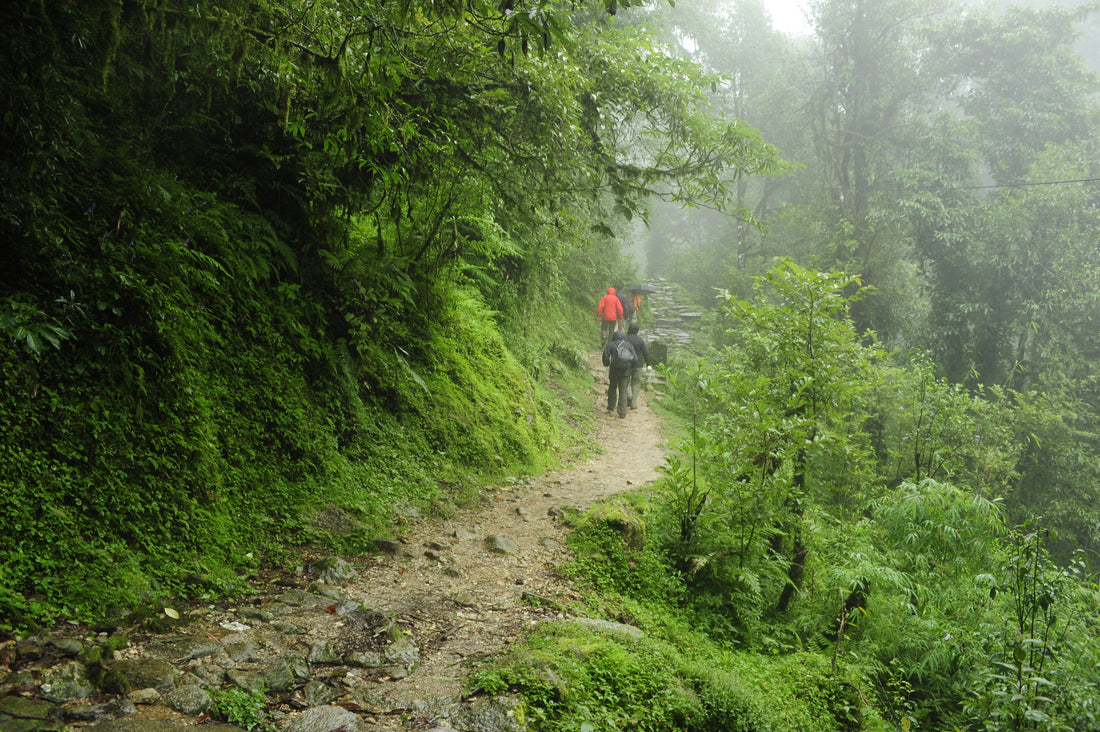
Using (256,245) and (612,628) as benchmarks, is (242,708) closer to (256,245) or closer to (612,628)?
(612,628)

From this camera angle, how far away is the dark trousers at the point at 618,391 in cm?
1394

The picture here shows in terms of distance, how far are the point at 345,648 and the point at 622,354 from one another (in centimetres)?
1056

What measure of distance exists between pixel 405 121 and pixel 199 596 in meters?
3.98

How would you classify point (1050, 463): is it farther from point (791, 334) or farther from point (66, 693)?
point (66, 693)

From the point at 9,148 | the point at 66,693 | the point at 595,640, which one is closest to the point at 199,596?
the point at 66,693

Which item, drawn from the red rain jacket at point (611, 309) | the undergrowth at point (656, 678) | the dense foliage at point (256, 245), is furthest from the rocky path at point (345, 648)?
the red rain jacket at point (611, 309)

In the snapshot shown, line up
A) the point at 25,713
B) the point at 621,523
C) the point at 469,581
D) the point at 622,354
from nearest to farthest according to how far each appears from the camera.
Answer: the point at 25,713, the point at 469,581, the point at 621,523, the point at 622,354

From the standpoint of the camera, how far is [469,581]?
5.06 meters

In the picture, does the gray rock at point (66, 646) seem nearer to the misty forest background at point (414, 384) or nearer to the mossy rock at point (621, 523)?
the misty forest background at point (414, 384)

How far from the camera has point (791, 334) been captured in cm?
594

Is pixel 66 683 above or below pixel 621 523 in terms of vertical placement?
above

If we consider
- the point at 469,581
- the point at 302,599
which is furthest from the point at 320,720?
the point at 469,581

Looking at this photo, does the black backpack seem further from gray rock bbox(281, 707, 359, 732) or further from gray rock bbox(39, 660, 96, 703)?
gray rock bbox(39, 660, 96, 703)

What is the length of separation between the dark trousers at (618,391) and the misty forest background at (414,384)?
3263mm
